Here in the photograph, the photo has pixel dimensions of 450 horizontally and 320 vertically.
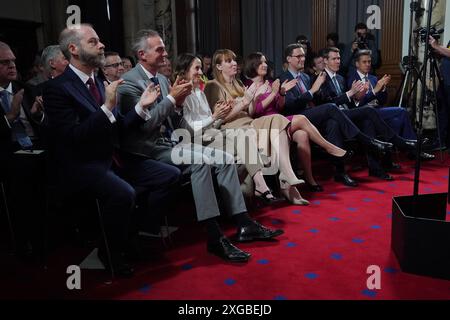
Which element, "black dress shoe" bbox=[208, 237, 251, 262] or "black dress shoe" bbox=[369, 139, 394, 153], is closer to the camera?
"black dress shoe" bbox=[208, 237, 251, 262]

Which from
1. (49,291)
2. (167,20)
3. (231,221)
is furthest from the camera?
(167,20)

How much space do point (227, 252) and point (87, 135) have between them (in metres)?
0.93

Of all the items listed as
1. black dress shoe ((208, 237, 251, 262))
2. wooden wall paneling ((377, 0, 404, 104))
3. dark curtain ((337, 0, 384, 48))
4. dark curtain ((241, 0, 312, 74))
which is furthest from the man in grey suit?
dark curtain ((241, 0, 312, 74))

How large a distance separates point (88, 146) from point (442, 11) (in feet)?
16.6

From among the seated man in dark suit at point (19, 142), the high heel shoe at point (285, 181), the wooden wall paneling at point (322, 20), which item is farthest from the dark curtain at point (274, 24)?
the seated man in dark suit at point (19, 142)

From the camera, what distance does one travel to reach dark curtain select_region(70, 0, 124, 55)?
641 centimetres

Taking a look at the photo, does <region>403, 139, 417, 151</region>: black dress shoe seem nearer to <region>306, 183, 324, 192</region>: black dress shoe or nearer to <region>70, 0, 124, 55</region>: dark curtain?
<region>306, 183, 324, 192</region>: black dress shoe

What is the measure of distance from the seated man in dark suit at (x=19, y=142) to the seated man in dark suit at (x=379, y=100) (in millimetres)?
2900

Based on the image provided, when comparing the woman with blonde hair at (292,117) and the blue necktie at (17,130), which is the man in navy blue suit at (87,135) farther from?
the woman with blonde hair at (292,117)

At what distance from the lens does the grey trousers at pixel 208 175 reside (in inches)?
94.9

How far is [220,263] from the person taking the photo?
2314 mm

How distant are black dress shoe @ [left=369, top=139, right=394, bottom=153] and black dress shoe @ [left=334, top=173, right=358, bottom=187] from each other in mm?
332
